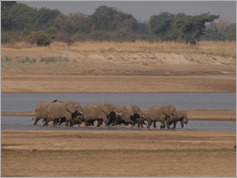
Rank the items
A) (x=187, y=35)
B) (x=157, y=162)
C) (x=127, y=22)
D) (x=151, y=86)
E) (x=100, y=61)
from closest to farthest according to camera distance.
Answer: (x=157, y=162) < (x=151, y=86) < (x=100, y=61) < (x=187, y=35) < (x=127, y=22)

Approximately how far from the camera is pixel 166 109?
3334 cm

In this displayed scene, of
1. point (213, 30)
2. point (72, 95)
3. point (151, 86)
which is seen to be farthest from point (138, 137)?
point (213, 30)

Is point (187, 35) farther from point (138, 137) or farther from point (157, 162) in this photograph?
point (157, 162)

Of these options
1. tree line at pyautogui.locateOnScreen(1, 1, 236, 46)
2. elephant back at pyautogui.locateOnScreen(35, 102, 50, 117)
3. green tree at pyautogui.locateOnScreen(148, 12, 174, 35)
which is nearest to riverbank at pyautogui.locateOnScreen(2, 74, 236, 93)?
elephant back at pyautogui.locateOnScreen(35, 102, 50, 117)

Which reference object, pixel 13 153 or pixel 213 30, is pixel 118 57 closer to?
pixel 13 153

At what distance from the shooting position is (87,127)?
32.4 metres

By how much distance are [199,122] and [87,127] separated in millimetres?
3814

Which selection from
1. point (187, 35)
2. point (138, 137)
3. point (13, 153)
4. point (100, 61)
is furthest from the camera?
point (187, 35)

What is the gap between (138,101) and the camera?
4362 cm

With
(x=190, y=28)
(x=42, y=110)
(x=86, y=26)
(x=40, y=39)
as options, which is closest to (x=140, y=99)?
(x=42, y=110)

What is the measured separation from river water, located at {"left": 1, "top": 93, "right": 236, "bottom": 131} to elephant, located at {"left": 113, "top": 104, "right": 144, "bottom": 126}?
3.76 ft

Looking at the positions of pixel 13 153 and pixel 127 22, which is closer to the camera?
pixel 13 153

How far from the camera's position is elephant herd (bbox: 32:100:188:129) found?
→ 32.9m

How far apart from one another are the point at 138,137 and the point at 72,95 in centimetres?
2129
